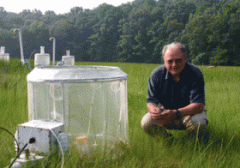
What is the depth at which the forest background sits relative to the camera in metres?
27.7

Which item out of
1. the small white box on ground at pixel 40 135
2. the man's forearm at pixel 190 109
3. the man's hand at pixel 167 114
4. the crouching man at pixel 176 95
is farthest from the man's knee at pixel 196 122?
the small white box on ground at pixel 40 135

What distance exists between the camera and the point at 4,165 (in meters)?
1.69

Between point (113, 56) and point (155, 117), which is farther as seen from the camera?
point (113, 56)

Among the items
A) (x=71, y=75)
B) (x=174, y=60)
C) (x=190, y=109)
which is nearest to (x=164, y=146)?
(x=190, y=109)

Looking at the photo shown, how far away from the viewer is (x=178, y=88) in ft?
7.79

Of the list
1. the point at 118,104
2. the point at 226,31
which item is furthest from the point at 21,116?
the point at 226,31

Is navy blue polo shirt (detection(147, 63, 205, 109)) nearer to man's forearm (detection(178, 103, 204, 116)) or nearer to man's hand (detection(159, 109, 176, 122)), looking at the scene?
man's forearm (detection(178, 103, 204, 116))

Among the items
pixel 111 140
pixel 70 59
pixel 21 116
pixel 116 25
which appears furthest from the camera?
pixel 116 25

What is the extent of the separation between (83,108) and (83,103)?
0.04 m

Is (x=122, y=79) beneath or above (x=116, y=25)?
beneath

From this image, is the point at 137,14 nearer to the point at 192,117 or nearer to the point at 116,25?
the point at 116,25

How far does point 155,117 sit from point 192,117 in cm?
39

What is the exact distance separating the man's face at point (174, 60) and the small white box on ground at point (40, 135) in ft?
3.86

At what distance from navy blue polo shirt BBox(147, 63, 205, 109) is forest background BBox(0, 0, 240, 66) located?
865 inches
